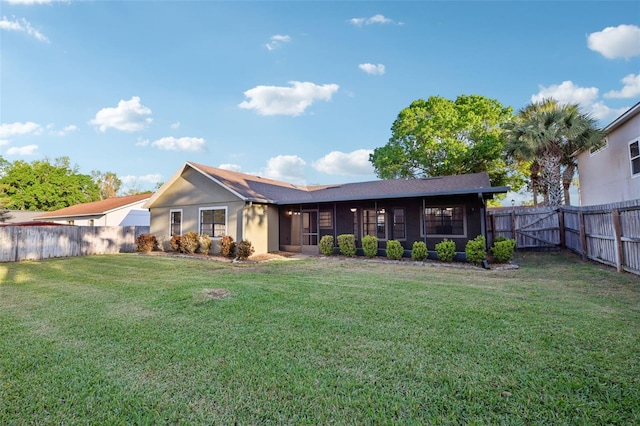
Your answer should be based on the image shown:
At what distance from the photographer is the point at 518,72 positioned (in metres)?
14.6

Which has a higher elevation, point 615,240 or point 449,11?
point 449,11

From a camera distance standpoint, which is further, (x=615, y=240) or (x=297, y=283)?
(x=615, y=240)

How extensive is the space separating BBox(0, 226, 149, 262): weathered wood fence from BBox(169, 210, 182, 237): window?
3036 millimetres

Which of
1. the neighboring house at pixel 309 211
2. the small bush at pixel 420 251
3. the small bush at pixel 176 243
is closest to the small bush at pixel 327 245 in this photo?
the neighboring house at pixel 309 211

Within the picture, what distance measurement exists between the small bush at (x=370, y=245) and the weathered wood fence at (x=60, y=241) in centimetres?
1254

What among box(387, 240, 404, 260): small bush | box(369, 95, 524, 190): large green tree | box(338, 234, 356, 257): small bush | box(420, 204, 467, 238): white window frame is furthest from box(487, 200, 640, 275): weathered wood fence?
box(369, 95, 524, 190): large green tree

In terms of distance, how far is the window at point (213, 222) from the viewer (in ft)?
42.8

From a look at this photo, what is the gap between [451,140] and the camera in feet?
69.3

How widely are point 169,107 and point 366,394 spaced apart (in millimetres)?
18840

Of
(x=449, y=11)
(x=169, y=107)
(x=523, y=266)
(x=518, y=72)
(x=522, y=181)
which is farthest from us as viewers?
(x=522, y=181)

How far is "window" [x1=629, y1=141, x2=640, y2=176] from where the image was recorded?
412 inches

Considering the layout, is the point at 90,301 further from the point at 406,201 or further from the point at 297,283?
the point at 406,201

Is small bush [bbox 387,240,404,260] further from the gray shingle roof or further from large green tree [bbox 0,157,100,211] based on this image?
large green tree [bbox 0,157,100,211]

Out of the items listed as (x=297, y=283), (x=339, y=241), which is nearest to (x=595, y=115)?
(x=339, y=241)
